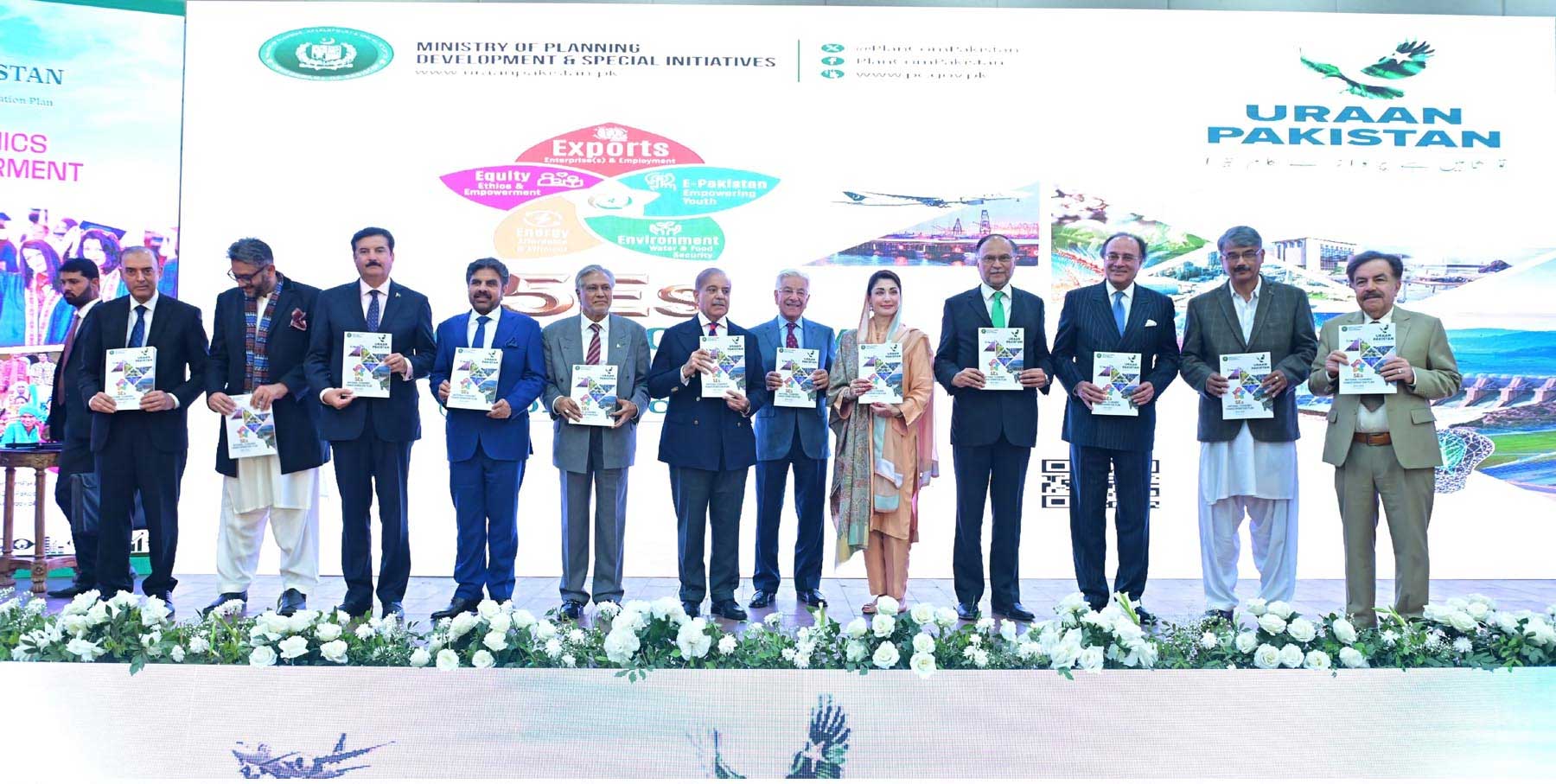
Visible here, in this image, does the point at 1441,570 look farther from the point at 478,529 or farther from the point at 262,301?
the point at 262,301

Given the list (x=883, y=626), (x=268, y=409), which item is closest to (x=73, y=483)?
(x=268, y=409)

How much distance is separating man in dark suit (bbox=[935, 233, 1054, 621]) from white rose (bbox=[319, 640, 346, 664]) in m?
2.53

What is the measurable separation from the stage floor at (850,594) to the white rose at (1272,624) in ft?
5.31

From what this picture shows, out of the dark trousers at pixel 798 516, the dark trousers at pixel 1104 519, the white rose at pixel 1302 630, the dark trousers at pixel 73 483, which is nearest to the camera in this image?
the white rose at pixel 1302 630

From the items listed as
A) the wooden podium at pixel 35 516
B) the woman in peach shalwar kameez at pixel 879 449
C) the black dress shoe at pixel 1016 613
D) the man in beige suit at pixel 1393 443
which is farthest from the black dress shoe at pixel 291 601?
the man in beige suit at pixel 1393 443

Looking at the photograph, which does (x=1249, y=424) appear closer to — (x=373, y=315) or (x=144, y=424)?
(x=373, y=315)

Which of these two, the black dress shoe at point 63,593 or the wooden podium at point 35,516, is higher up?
the wooden podium at point 35,516

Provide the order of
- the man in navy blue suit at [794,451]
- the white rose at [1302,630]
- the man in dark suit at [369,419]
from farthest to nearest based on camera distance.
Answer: the man in navy blue suit at [794,451] → the man in dark suit at [369,419] → the white rose at [1302,630]

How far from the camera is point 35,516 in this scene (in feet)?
18.3

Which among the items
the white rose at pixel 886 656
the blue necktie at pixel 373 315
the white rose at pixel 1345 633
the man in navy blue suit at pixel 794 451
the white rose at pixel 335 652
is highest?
the blue necktie at pixel 373 315

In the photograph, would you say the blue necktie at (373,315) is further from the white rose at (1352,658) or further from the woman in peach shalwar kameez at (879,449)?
the white rose at (1352,658)

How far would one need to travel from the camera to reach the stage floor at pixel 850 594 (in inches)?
200

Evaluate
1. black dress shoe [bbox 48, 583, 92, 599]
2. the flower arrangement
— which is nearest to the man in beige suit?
the flower arrangement

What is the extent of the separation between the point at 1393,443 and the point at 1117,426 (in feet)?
3.31
